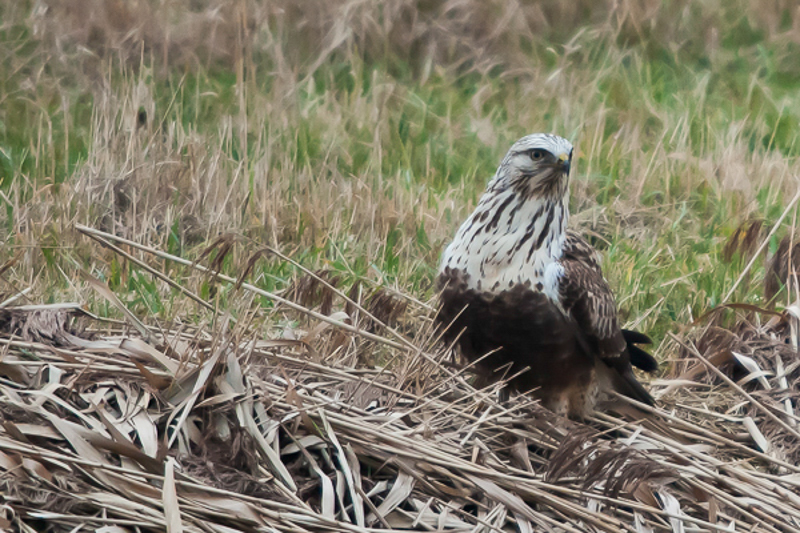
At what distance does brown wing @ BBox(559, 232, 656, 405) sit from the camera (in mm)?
3225

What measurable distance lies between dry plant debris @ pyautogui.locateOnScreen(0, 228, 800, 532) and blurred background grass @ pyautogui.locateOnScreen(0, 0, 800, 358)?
431 millimetres

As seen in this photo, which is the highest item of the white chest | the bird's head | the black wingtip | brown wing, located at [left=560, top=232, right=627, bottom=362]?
the bird's head

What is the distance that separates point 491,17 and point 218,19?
6.45 ft

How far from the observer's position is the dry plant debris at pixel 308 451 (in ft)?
8.09

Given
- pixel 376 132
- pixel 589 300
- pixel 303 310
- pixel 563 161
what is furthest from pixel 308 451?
pixel 376 132

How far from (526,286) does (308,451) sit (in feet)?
2.73

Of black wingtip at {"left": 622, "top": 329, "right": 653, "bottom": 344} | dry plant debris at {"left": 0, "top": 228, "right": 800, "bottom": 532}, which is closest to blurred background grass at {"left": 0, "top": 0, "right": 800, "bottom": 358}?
dry plant debris at {"left": 0, "top": 228, "right": 800, "bottom": 532}

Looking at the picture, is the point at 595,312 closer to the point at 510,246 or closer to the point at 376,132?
the point at 510,246

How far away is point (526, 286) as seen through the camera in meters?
3.15

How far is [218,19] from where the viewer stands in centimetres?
719

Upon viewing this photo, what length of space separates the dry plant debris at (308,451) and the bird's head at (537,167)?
54cm

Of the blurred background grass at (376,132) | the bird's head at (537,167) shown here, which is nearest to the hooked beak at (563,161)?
the bird's head at (537,167)

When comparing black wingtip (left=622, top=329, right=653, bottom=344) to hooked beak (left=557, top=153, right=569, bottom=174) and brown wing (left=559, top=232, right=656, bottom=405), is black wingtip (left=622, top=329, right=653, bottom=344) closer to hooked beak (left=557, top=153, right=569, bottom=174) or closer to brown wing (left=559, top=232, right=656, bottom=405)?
brown wing (left=559, top=232, right=656, bottom=405)

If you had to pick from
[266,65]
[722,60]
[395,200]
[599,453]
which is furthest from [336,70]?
[599,453]
